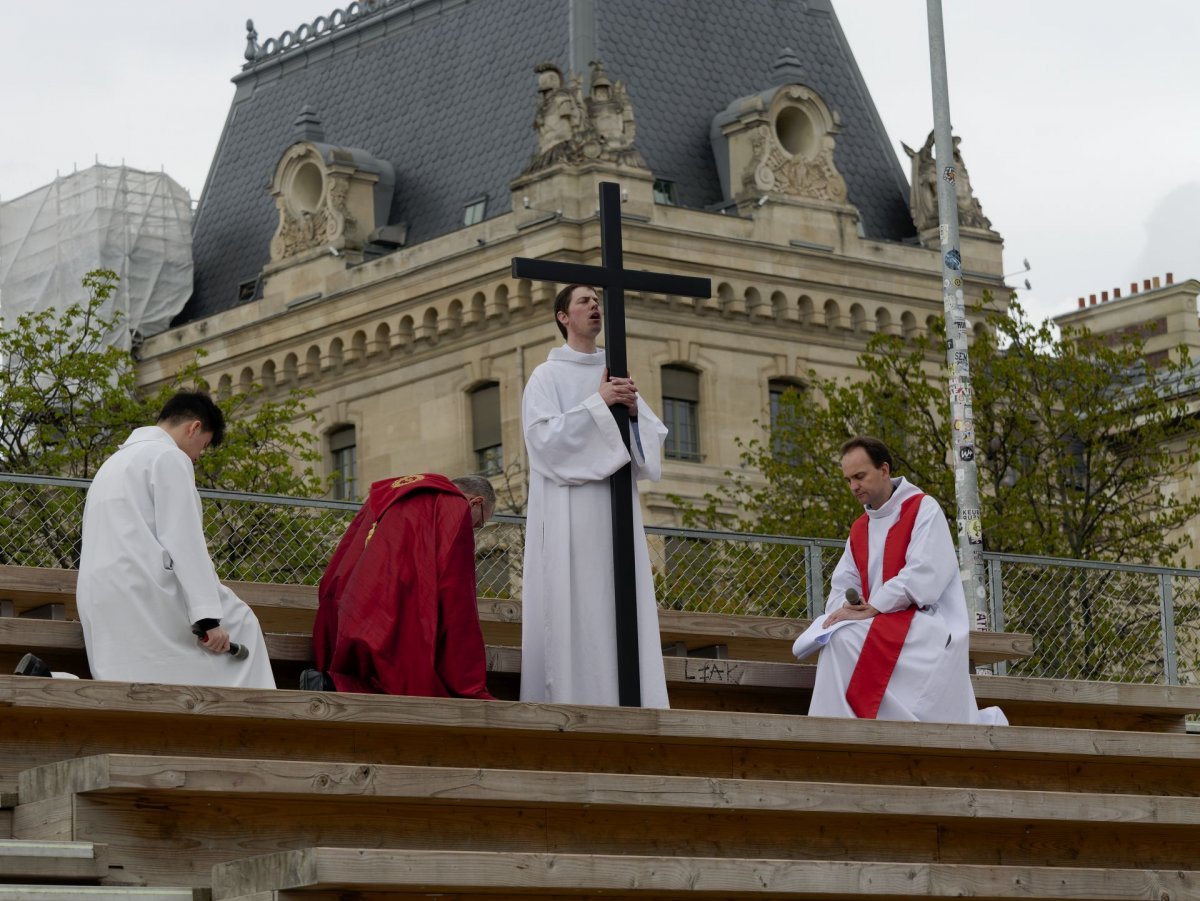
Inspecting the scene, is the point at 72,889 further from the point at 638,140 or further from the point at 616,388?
the point at 638,140

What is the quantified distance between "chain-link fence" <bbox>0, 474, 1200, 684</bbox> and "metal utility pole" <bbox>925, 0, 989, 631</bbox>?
4333 millimetres

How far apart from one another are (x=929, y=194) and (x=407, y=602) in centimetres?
4445

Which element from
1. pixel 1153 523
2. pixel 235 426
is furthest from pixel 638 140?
pixel 1153 523

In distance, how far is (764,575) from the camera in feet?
63.3

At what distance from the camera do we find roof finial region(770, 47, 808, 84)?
5516cm

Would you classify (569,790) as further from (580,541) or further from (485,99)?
(485,99)

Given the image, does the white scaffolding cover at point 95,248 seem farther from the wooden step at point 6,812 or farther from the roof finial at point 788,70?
the wooden step at point 6,812

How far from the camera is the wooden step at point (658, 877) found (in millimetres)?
10086

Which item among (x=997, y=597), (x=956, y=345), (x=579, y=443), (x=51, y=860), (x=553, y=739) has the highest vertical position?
(x=956, y=345)

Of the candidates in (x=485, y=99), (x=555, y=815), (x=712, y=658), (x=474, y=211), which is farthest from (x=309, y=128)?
(x=555, y=815)

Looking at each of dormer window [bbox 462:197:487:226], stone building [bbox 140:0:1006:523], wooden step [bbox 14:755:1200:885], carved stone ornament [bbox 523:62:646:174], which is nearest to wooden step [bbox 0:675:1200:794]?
wooden step [bbox 14:755:1200:885]

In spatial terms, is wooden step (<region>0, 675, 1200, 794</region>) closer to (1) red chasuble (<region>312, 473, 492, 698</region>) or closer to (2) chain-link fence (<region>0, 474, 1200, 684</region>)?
(1) red chasuble (<region>312, 473, 492, 698</region>)

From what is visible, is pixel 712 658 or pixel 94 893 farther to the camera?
pixel 712 658

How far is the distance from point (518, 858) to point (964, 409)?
53.7 feet
